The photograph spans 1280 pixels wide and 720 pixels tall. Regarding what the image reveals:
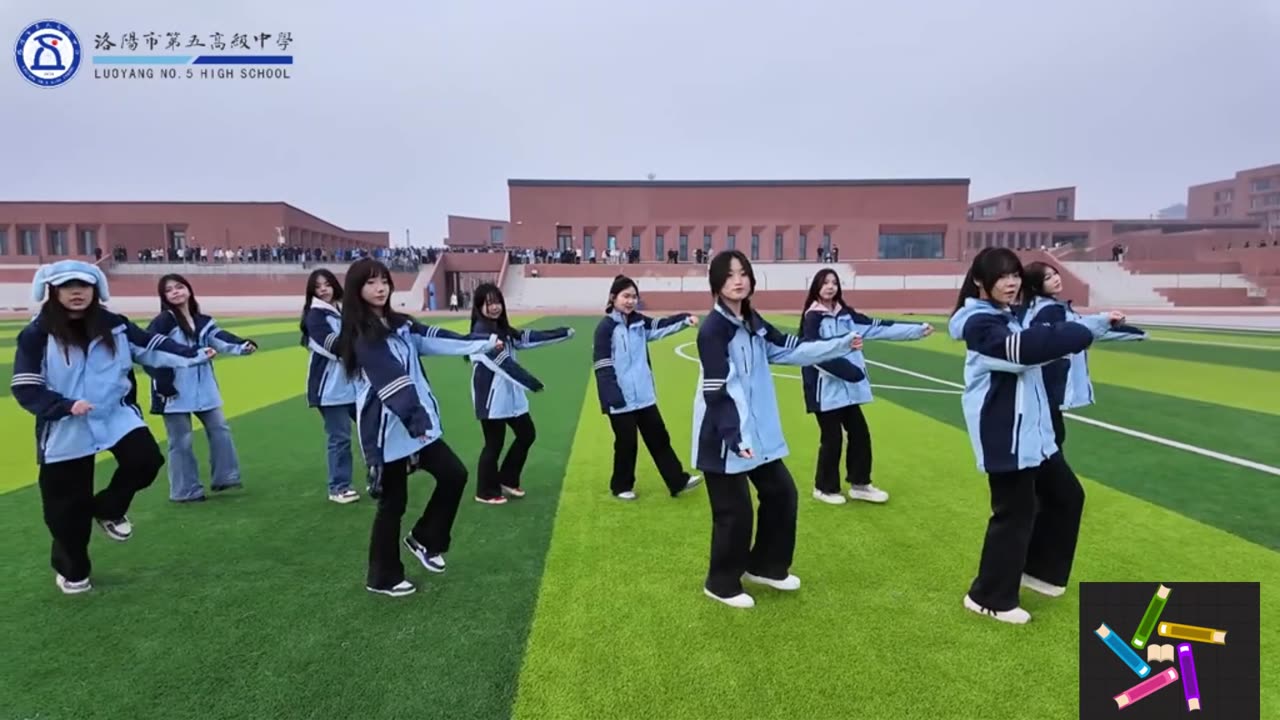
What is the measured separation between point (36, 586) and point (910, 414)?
377 inches

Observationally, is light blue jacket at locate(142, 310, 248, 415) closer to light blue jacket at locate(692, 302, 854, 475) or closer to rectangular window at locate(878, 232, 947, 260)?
light blue jacket at locate(692, 302, 854, 475)

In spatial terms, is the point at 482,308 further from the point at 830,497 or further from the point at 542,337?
the point at 830,497

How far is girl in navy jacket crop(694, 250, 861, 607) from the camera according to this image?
394 cm

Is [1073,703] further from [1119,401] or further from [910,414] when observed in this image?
[1119,401]

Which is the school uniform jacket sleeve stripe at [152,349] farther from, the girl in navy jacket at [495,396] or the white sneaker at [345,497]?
the girl in navy jacket at [495,396]

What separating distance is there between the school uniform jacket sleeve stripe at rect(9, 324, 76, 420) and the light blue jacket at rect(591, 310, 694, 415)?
3.64 m

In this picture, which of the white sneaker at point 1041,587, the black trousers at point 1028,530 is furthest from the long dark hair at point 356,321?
the white sneaker at point 1041,587

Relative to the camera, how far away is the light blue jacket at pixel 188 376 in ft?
20.6

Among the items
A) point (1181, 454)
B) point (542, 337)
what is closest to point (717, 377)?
point (542, 337)

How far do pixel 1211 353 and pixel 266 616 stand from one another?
21065mm

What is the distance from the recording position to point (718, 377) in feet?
12.9

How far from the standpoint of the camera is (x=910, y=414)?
10.0 meters

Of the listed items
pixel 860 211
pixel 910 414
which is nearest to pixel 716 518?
pixel 910 414

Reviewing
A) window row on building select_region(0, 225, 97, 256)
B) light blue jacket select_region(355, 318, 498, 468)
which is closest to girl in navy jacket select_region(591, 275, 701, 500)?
light blue jacket select_region(355, 318, 498, 468)
